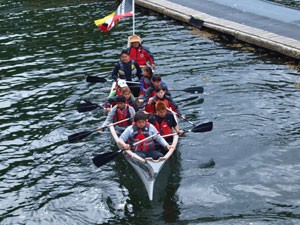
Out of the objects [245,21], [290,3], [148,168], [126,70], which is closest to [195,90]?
[126,70]

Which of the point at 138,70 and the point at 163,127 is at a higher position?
the point at 138,70

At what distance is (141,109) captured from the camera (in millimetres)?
15297

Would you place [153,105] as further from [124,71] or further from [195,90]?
[124,71]

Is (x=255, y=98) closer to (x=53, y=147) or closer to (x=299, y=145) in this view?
(x=299, y=145)

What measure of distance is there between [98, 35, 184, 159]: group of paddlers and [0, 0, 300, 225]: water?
875mm

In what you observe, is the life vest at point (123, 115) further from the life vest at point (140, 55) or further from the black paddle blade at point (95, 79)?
the life vest at point (140, 55)

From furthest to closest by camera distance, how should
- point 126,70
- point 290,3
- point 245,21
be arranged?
point 290,3
point 245,21
point 126,70

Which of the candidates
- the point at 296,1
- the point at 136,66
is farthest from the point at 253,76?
the point at 296,1

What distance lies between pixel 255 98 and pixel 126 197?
7205 mm

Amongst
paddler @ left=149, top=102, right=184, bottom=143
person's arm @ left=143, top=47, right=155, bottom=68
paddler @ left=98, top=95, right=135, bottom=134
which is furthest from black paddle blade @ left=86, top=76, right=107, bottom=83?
paddler @ left=149, top=102, right=184, bottom=143

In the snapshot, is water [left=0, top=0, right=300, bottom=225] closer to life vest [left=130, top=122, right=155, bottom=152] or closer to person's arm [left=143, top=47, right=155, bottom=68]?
life vest [left=130, top=122, right=155, bottom=152]

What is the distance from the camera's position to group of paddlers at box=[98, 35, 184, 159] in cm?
1317

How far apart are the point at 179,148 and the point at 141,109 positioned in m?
1.63

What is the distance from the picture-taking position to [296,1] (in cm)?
3048
